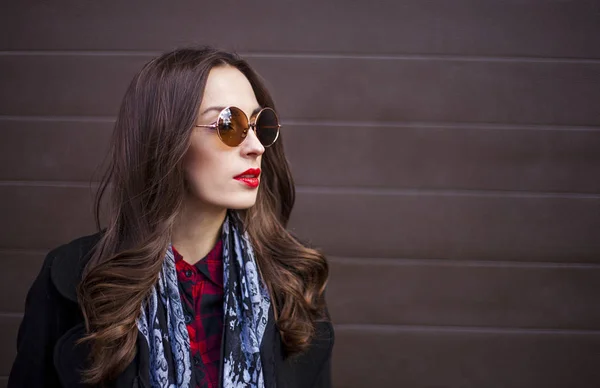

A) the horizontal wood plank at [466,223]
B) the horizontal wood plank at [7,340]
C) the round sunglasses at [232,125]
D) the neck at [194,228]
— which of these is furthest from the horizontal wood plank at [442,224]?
the round sunglasses at [232,125]

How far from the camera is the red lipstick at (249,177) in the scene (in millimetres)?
1531

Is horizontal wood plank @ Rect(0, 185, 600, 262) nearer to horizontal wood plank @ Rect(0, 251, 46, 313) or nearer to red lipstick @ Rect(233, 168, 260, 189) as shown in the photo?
horizontal wood plank @ Rect(0, 251, 46, 313)

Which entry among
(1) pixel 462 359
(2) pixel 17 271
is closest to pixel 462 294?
(1) pixel 462 359

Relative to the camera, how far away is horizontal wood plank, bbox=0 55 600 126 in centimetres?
263

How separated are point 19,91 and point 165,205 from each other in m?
1.57

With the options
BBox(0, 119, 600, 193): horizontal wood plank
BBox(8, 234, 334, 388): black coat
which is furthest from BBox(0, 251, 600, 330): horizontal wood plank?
BBox(8, 234, 334, 388): black coat

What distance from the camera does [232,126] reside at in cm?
151

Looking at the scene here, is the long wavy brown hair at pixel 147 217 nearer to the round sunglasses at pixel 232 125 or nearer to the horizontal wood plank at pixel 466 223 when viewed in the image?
the round sunglasses at pixel 232 125

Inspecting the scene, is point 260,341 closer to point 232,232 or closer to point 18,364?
point 232,232

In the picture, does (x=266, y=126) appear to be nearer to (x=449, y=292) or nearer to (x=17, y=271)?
(x=449, y=292)

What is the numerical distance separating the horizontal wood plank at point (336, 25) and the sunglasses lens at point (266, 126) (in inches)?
43.6

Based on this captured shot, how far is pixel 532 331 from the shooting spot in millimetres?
2689

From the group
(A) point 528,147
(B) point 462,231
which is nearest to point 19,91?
(B) point 462,231

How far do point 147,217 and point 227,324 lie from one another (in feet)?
1.25
